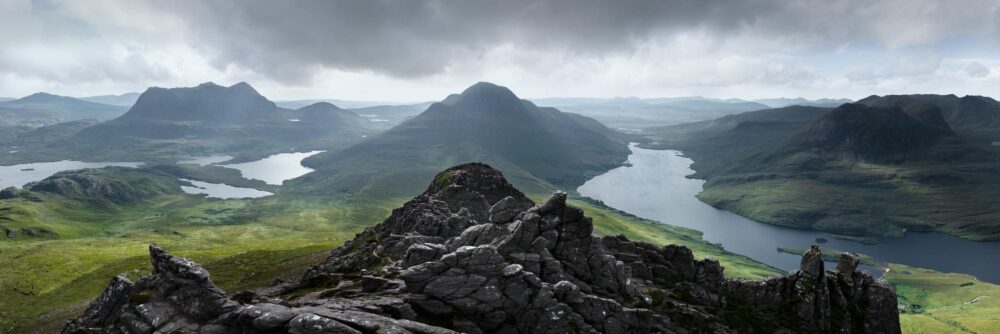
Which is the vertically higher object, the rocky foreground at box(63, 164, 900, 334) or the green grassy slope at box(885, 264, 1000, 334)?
the rocky foreground at box(63, 164, 900, 334)

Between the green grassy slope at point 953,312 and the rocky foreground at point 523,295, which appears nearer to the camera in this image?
the rocky foreground at point 523,295

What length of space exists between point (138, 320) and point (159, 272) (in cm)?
400

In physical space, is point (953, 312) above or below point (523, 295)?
below

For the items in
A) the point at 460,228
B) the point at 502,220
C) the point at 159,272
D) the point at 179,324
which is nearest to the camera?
the point at 179,324

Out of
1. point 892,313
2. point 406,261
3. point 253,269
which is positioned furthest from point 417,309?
point 253,269

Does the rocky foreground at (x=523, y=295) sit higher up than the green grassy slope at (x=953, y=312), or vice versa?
the rocky foreground at (x=523, y=295)

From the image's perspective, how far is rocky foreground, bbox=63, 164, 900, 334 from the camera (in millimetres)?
31109

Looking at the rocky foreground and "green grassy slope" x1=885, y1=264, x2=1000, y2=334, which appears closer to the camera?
the rocky foreground

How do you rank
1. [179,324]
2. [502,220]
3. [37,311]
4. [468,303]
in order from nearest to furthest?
[179,324]
[468,303]
[502,220]
[37,311]

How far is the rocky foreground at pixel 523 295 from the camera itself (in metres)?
31.1

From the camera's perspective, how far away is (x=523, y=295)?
37812 mm

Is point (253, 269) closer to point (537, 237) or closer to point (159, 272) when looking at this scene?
point (159, 272)

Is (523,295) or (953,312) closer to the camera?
(523,295)

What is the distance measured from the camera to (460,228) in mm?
78062
